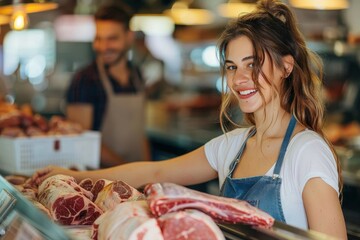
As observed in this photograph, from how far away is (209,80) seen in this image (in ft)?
38.6

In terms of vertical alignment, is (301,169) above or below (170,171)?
above

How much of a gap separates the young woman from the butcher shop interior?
17 mm

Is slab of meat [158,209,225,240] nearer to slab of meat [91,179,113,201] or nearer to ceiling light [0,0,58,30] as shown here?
slab of meat [91,179,113,201]

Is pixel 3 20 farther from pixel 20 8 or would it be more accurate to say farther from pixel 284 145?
→ pixel 284 145

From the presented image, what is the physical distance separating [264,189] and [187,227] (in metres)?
0.77

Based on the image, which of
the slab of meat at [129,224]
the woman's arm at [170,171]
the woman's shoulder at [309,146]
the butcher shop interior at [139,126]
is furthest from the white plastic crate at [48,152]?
the slab of meat at [129,224]

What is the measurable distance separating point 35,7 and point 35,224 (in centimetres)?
302

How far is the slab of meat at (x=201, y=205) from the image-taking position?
5.70ft

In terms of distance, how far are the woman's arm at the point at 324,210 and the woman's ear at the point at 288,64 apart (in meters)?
0.48

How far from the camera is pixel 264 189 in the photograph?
242 centimetres

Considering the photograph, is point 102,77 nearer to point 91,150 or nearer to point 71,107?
point 71,107

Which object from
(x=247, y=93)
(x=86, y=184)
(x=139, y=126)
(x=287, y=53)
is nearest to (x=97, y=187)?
(x=86, y=184)

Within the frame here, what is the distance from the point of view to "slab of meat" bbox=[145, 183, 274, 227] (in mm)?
1738

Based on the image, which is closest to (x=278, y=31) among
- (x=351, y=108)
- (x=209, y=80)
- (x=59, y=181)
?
(x=59, y=181)
